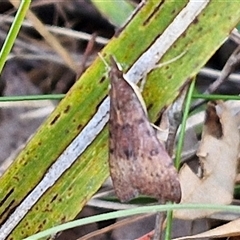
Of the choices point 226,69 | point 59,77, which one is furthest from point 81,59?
point 226,69

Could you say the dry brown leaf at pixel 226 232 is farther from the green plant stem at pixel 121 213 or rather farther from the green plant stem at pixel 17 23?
the green plant stem at pixel 17 23

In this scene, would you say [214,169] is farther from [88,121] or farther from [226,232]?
[88,121]

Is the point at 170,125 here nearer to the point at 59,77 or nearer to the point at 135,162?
the point at 135,162

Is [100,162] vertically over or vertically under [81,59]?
under

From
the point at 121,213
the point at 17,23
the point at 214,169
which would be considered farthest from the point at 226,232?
the point at 17,23

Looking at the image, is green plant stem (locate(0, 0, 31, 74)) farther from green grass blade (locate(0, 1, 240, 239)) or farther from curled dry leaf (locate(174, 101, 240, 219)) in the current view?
curled dry leaf (locate(174, 101, 240, 219))

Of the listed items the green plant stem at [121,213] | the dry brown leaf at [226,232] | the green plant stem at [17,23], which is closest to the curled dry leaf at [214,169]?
the dry brown leaf at [226,232]
